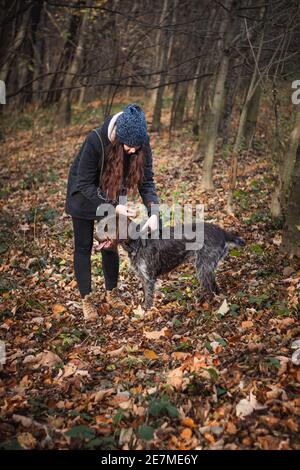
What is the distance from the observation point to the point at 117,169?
476cm

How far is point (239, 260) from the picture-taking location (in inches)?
262

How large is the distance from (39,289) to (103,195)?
251 cm

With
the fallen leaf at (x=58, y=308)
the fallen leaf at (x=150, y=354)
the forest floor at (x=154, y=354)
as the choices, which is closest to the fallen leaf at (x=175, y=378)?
the forest floor at (x=154, y=354)

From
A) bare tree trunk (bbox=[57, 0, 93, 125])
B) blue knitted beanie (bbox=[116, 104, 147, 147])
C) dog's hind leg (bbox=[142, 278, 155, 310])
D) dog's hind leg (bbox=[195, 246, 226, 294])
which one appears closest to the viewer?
blue knitted beanie (bbox=[116, 104, 147, 147])

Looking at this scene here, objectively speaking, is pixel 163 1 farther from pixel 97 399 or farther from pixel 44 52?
pixel 97 399

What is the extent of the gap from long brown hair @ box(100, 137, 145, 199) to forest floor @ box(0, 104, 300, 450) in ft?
5.94

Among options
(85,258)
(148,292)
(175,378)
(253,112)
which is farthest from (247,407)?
(253,112)

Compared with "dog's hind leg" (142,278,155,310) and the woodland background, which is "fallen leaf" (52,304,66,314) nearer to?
the woodland background

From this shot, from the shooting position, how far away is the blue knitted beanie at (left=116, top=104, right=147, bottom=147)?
441 cm

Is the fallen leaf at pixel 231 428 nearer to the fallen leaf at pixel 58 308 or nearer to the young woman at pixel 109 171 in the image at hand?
the young woman at pixel 109 171

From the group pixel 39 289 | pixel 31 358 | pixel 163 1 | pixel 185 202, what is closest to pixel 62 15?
pixel 163 1

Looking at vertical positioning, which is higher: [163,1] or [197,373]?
[163,1]

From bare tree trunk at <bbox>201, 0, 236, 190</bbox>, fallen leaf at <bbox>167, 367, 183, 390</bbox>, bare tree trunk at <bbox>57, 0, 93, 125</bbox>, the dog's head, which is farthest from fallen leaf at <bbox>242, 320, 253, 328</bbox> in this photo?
bare tree trunk at <bbox>57, 0, 93, 125</bbox>

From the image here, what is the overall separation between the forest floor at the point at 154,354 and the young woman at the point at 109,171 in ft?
3.99
